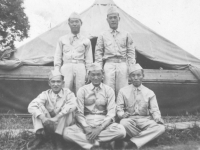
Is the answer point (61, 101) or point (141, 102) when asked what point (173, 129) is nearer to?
point (141, 102)

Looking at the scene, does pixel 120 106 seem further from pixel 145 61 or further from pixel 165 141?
pixel 145 61

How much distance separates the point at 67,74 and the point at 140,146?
1588mm

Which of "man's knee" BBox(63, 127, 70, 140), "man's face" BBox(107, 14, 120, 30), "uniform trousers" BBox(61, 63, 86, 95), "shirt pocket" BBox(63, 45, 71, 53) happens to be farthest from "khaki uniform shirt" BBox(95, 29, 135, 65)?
"man's knee" BBox(63, 127, 70, 140)

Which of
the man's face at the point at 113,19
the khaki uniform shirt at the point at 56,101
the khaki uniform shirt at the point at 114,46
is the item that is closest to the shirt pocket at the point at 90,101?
the khaki uniform shirt at the point at 56,101

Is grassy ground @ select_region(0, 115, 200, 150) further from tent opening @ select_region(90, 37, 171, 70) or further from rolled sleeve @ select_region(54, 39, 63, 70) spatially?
tent opening @ select_region(90, 37, 171, 70)

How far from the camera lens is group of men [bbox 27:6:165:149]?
293 cm

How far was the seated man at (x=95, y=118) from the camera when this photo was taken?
289 centimetres

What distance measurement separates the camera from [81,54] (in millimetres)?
3918

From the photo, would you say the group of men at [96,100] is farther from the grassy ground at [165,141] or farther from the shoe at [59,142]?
the grassy ground at [165,141]

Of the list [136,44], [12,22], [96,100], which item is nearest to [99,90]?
[96,100]

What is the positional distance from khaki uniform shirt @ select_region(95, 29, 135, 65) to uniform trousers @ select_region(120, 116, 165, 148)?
1.22 meters

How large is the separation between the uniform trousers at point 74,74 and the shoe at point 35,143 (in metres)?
1.02

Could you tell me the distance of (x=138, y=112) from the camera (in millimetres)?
3346

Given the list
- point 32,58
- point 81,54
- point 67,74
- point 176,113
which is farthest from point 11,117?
point 176,113
